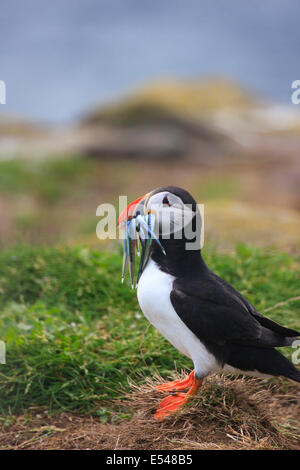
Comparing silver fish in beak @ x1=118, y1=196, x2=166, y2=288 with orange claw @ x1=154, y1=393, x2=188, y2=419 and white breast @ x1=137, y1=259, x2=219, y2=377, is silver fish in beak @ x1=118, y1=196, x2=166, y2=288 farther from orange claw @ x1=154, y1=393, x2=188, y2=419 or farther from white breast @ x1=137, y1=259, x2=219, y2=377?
orange claw @ x1=154, y1=393, x2=188, y2=419

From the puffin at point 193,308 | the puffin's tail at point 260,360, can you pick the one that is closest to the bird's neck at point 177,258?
the puffin at point 193,308

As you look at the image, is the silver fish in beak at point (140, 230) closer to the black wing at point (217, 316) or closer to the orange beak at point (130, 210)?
the orange beak at point (130, 210)

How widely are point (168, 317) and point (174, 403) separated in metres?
0.47

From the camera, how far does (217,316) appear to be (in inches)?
102

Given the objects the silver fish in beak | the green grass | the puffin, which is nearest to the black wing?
the puffin

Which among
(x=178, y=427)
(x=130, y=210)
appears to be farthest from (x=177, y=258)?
(x=178, y=427)

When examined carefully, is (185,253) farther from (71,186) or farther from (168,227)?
(71,186)

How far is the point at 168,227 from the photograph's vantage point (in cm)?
262

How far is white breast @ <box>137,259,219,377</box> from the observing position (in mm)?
2604

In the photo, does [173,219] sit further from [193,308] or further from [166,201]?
[193,308]

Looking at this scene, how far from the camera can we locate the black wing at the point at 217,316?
8.45ft

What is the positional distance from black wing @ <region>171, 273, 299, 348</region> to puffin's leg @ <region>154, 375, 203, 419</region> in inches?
10.9
